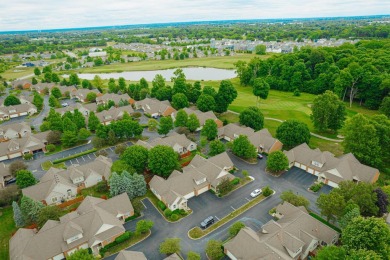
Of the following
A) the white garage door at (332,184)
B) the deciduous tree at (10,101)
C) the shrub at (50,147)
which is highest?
the deciduous tree at (10,101)

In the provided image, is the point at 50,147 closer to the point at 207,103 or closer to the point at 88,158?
the point at 88,158

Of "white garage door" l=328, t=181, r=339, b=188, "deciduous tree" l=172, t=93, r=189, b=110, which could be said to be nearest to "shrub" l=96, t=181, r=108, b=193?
"white garage door" l=328, t=181, r=339, b=188

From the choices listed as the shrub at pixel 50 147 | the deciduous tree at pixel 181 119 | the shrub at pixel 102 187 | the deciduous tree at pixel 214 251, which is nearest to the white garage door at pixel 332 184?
the deciduous tree at pixel 214 251

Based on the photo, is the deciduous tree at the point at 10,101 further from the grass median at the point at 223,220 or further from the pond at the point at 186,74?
the grass median at the point at 223,220

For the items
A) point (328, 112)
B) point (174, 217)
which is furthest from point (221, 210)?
point (328, 112)

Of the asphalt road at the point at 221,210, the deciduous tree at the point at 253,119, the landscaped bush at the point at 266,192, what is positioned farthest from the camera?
the deciduous tree at the point at 253,119

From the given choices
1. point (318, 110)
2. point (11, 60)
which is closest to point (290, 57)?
point (318, 110)

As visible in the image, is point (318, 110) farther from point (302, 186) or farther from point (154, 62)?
point (154, 62)

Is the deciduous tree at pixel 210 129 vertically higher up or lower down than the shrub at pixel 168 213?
higher up
